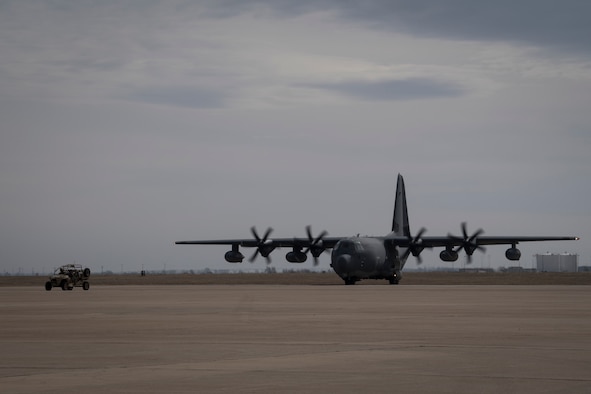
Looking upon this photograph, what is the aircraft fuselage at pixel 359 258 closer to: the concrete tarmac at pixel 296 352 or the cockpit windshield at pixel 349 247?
the cockpit windshield at pixel 349 247

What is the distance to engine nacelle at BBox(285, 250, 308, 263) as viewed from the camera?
318 ft

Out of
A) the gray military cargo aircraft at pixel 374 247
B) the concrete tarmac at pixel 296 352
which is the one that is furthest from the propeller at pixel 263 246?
the concrete tarmac at pixel 296 352

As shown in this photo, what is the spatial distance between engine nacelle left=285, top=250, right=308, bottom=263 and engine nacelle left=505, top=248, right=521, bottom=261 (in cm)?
1905

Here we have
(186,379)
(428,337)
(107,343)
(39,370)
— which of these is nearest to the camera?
(186,379)

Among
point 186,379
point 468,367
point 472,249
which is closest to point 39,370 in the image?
point 186,379

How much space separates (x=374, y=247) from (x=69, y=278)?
30.0m

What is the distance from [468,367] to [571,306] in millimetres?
24634

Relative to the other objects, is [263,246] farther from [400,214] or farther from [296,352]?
[296,352]

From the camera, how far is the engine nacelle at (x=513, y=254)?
91.2m

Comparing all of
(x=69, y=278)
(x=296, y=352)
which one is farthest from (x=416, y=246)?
(x=296, y=352)

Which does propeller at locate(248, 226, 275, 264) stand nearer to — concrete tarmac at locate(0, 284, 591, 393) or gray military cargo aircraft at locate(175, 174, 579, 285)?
gray military cargo aircraft at locate(175, 174, 579, 285)

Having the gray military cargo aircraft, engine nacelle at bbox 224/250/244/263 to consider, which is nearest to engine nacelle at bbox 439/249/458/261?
the gray military cargo aircraft

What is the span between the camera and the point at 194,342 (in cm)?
2292

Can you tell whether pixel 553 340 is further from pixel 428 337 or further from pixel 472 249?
pixel 472 249
